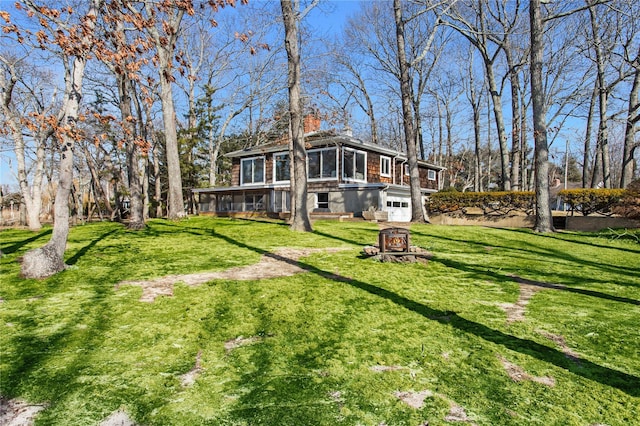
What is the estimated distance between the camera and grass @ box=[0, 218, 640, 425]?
2510 mm

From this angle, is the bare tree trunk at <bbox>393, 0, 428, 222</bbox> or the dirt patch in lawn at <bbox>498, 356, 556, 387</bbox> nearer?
the dirt patch in lawn at <bbox>498, 356, 556, 387</bbox>

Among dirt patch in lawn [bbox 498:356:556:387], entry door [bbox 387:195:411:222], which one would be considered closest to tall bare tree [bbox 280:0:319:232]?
dirt patch in lawn [bbox 498:356:556:387]

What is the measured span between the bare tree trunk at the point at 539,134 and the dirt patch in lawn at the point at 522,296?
348 inches

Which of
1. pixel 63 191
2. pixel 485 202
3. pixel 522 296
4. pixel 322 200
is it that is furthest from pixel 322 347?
pixel 322 200

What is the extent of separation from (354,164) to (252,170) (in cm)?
811

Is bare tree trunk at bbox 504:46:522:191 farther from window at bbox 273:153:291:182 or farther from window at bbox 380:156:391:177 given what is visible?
window at bbox 273:153:291:182

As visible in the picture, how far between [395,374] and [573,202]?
1738cm

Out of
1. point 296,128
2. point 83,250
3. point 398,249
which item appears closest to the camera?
point 398,249

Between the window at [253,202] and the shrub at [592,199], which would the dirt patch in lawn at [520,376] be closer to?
the shrub at [592,199]

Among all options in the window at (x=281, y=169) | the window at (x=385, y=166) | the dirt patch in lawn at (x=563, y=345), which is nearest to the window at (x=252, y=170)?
the window at (x=281, y=169)

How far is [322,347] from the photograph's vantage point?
3.51m

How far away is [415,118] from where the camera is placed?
108 ft

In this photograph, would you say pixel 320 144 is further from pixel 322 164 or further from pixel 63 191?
pixel 63 191

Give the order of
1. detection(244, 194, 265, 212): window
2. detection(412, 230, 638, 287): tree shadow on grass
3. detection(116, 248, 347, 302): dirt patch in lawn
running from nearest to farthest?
detection(116, 248, 347, 302): dirt patch in lawn < detection(412, 230, 638, 287): tree shadow on grass < detection(244, 194, 265, 212): window
